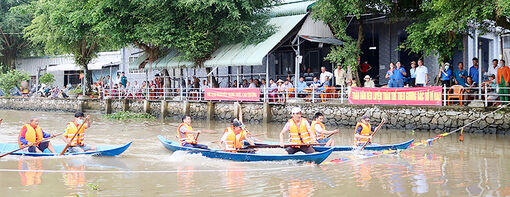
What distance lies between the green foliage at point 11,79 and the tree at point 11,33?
4563 mm

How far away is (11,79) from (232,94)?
A: 21680mm

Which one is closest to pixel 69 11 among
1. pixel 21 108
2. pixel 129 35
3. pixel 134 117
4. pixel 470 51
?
pixel 129 35

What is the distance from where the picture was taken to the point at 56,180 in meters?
10.3

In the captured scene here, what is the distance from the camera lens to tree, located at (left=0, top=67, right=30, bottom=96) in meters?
38.4

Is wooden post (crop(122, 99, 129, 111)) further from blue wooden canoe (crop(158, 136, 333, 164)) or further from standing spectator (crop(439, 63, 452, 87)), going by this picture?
standing spectator (crop(439, 63, 452, 87))

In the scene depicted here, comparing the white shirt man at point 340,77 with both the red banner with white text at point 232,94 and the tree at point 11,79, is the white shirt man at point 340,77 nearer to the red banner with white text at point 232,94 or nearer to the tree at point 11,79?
the red banner with white text at point 232,94

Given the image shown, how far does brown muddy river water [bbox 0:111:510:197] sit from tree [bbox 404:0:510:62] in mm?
3825

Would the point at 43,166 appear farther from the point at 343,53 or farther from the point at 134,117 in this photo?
the point at 134,117

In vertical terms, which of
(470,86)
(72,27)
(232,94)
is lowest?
(232,94)

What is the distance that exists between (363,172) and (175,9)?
54.3ft

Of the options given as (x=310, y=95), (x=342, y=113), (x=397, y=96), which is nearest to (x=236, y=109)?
(x=310, y=95)

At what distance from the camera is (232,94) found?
2483cm

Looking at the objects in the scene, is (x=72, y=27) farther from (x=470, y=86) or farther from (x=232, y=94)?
(x=470, y=86)

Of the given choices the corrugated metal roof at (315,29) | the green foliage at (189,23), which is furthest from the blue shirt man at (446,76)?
the green foliage at (189,23)
